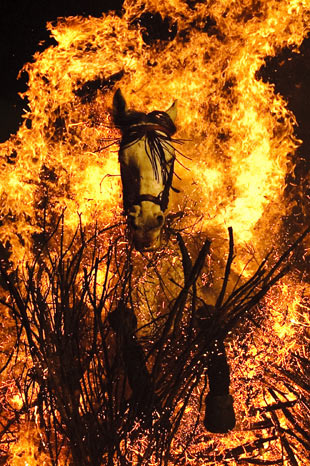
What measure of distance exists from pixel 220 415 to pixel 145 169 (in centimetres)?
294

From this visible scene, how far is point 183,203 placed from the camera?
622 cm

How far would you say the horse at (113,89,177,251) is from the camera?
4.39 m

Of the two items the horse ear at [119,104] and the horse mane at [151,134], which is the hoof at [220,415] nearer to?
the horse mane at [151,134]

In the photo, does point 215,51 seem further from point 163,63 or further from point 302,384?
point 302,384

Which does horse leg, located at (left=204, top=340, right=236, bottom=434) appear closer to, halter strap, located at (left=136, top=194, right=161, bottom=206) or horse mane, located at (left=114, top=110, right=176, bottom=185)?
halter strap, located at (left=136, top=194, right=161, bottom=206)

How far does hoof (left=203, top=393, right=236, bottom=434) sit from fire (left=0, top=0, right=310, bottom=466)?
2.25 metres

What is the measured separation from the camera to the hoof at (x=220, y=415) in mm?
4078

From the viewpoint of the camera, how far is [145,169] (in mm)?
4742

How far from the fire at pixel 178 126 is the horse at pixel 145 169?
3.85 ft

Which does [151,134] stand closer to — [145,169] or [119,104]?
[145,169]

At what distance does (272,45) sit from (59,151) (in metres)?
4.36

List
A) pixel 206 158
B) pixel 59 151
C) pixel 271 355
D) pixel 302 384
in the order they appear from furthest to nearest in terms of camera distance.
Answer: pixel 59 151, pixel 206 158, pixel 271 355, pixel 302 384

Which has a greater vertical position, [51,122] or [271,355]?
[51,122]

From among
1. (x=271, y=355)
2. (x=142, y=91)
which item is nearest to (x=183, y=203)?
(x=142, y=91)
